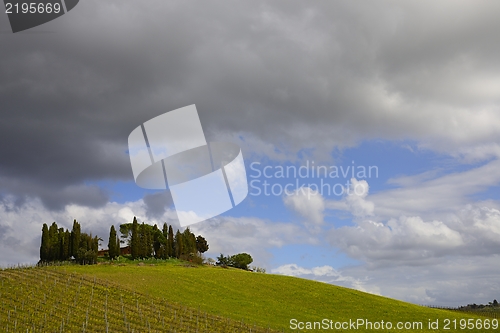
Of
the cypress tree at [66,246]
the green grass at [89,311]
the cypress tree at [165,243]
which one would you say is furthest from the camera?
the cypress tree at [165,243]

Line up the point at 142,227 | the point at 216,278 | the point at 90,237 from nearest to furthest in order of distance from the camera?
the point at 216,278 < the point at 90,237 < the point at 142,227

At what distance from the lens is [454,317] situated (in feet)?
166

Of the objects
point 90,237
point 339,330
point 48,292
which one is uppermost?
point 90,237

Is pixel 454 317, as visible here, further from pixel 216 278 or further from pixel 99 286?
pixel 99 286

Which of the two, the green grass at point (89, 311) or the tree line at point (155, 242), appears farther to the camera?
the tree line at point (155, 242)

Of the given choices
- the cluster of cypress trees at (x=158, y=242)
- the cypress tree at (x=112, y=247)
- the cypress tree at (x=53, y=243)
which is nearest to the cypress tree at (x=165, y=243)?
the cluster of cypress trees at (x=158, y=242)

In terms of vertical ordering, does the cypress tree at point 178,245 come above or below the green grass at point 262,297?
above

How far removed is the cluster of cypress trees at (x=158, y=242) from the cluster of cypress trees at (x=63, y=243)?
4.50 m

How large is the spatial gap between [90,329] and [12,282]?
17402 millimetres

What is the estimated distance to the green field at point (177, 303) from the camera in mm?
35562

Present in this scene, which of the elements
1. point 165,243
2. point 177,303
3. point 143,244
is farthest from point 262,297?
point 165,243

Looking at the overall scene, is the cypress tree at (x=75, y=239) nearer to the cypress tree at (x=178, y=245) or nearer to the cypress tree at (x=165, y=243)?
the cypress tree at (x=165, y=243)

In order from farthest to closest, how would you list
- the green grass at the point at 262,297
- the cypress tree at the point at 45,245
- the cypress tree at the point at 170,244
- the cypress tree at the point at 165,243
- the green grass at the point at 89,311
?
1. the cypress tree at the point at 170,244
2. the cypress tree at the point at 165,243
3. the cypress tree at the point at 45,245
4. the green grass at the point at 262,297
5. the green grass at the point at 89,311

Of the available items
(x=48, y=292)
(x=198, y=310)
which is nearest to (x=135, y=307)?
(x=198, y=310)
